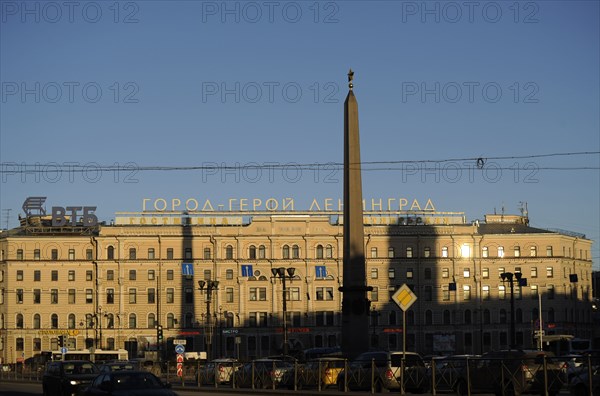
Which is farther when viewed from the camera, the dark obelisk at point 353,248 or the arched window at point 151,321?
the arched window at point 151,321

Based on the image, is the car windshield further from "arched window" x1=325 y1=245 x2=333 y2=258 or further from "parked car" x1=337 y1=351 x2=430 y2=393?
"arched window" x1=325 y1=245 x2=333 y2=258

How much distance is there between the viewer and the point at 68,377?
129ft

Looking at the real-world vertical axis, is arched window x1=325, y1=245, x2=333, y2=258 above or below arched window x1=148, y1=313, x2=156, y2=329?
above

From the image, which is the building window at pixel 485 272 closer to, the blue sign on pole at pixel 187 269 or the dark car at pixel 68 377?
the blue sign on pole at pixel 187 269

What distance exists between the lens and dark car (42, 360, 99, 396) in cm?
3888

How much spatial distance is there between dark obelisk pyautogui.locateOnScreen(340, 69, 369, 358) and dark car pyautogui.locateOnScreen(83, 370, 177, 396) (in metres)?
21.0

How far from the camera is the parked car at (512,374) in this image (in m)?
33.4

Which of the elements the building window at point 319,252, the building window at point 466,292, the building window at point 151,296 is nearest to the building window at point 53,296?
the building window at point 151,296

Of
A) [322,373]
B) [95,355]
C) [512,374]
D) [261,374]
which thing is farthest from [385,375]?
[95,355]

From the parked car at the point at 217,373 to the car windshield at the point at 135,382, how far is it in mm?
22400

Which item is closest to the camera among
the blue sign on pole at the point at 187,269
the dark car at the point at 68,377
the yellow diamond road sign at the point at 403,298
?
the yellow diamond road sign at the point at 403,298

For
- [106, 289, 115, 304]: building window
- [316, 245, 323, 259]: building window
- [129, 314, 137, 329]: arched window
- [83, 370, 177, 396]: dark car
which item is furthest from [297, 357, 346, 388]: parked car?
[106, 289, 115, 304]: building window

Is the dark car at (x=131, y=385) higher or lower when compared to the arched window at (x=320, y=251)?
lower

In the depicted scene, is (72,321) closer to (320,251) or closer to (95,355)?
(95,355)
